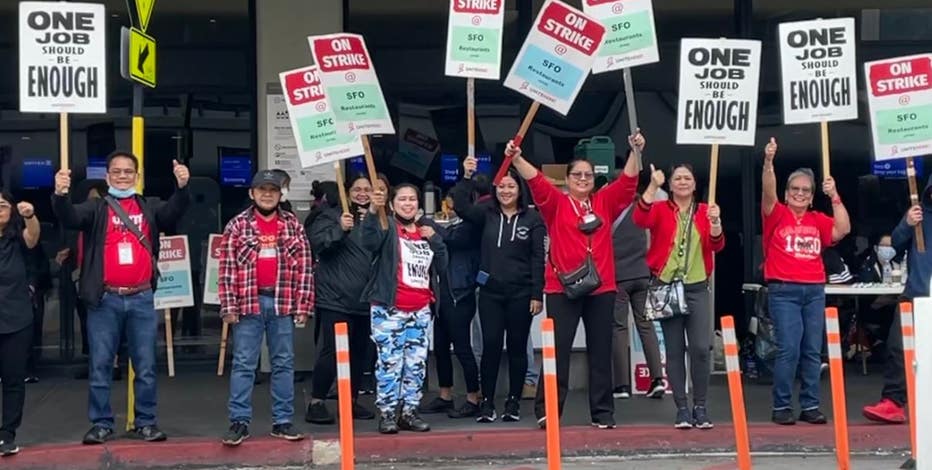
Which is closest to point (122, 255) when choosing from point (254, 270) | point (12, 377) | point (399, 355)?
point (254, 270)

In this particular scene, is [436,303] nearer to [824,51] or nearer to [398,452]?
[398,452]

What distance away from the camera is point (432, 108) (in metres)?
11.6

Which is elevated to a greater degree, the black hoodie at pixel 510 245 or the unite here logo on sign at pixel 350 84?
the unite here logo on sign at pixel 350 84

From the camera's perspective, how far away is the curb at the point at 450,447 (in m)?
7.96

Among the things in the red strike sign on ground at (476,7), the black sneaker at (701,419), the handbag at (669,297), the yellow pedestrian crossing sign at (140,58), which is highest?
the red strike sign on ground at (476,7)

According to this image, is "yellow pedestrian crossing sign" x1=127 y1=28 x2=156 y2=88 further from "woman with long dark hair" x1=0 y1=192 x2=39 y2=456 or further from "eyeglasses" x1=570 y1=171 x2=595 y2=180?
"eyeglasses" x1=570 y1=171 x2=595 y2=180

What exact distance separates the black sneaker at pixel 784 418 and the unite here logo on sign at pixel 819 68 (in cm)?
212

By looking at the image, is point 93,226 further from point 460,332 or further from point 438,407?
point 438,407

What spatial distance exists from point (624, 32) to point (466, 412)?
10.1 feet

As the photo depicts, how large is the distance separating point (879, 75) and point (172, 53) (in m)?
6.47

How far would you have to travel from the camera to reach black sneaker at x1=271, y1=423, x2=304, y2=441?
819 cm

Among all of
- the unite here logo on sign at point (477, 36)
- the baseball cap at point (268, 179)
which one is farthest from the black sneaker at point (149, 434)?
the unite here logo on sign at point (477, 36)

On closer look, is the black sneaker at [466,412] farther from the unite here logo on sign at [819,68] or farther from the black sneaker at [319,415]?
the unite here logo on sign at [819,68]

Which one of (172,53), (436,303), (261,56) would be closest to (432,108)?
(261,56)
